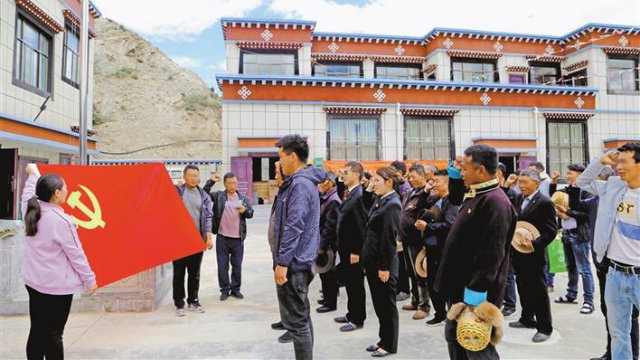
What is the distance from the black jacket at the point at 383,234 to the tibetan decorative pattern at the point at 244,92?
546 inches

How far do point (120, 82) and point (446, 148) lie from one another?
53515 millimetres

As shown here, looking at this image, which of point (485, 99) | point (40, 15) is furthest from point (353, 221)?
point (485, 99)

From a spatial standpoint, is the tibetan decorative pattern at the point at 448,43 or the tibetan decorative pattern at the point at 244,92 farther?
the tibetan decorative pattern at the point at 448,43

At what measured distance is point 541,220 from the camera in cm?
466

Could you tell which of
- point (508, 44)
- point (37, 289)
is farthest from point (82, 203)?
point (508, 44)

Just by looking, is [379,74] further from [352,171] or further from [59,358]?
[59,358]

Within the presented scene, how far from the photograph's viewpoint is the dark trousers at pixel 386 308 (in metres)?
4.12

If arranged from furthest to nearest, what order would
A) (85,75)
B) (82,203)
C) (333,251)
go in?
(85,75), (333,251), (82,203)

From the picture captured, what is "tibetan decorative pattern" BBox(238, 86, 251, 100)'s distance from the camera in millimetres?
17062

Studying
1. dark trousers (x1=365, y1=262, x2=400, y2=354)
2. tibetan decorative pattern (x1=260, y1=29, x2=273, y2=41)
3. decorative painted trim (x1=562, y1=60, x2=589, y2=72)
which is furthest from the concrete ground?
decorative painted trim (x1=562, y1=60, x2=589, y2=72)

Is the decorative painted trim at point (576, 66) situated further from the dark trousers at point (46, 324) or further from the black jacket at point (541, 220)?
the dark trousers at point (46, 324)

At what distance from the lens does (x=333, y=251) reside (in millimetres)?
5699

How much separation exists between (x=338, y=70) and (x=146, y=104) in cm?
4176

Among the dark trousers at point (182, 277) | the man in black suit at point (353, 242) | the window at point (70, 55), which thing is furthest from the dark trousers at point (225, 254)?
the window at point (70, 55)
